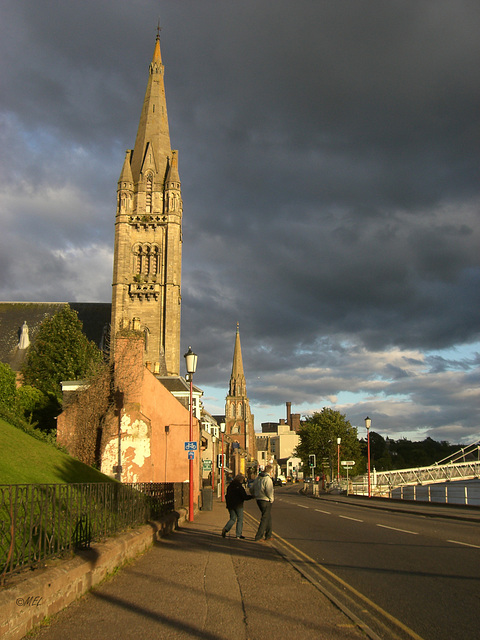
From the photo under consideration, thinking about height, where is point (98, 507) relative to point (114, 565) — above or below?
above

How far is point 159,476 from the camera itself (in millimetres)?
28406

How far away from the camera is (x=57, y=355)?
4728cm

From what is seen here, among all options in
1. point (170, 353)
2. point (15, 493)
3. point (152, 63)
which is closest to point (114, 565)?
point (15, 493)

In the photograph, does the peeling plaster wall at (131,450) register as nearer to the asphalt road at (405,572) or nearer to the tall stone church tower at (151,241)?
the asphalt road at (405,572)

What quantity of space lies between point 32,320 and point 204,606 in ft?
196

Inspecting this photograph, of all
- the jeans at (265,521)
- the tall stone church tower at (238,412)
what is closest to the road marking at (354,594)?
the jeans at (265,521)

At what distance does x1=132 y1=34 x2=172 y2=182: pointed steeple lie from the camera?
68438 mm

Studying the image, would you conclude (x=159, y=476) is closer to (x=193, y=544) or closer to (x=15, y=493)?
(x=193, y=544)

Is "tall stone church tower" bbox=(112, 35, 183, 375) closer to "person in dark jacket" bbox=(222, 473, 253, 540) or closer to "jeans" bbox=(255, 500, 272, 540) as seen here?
"person in dark jacket" bbox=(222, 473, 253, 540)

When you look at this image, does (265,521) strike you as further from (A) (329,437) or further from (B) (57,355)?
(A) (329,437)

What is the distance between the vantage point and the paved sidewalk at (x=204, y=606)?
5.60 metres

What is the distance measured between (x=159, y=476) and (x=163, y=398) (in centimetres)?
403

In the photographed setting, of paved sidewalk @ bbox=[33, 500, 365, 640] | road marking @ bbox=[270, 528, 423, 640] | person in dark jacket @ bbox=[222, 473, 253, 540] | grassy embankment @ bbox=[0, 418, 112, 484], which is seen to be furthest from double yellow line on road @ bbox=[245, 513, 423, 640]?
grassy embankment @ bbox=[0, 418, 112, 484]

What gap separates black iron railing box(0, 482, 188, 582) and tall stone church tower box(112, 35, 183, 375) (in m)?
47.6
